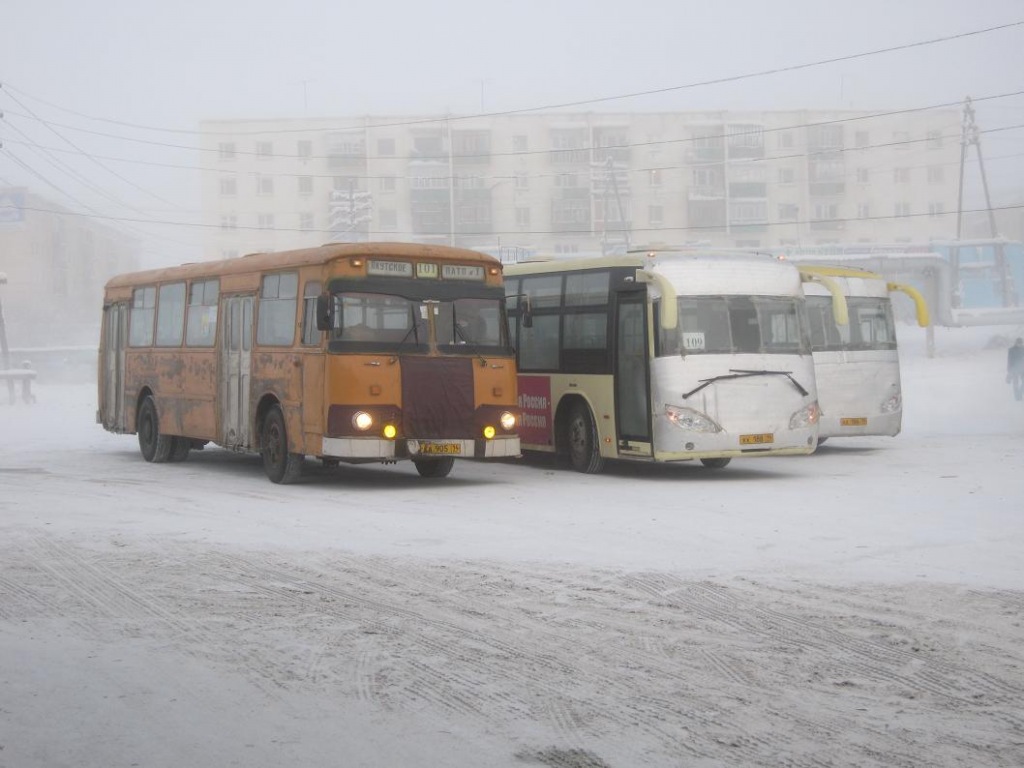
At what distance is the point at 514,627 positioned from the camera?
29.9 feet

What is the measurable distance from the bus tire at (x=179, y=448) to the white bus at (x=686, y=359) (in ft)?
19.3

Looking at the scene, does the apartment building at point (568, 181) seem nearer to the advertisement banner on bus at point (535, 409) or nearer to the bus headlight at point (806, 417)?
the advertisement banner on bus at point (535, 409)

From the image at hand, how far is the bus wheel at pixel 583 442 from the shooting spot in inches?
832

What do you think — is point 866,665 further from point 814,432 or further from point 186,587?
point 814,432

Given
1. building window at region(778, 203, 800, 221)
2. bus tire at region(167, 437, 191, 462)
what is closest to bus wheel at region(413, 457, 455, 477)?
bus tire at region(167, 437, 191, 462)

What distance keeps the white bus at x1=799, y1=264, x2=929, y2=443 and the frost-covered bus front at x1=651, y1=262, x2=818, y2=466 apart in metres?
4.15

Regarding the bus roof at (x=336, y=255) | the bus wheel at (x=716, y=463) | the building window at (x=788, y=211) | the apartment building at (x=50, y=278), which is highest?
the building window at (x=788, y=211)

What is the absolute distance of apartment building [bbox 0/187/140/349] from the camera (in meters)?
99.5

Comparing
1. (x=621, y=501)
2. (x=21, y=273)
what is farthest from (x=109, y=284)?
(x=21, y=273)

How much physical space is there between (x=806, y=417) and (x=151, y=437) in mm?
10121

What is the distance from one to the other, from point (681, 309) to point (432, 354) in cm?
345

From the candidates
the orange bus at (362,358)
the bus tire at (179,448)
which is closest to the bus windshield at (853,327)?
the orange bus at (362,358)

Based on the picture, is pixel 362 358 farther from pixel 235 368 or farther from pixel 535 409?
pixel 535 409

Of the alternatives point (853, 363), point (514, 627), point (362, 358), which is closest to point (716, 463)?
point (853, 363)
